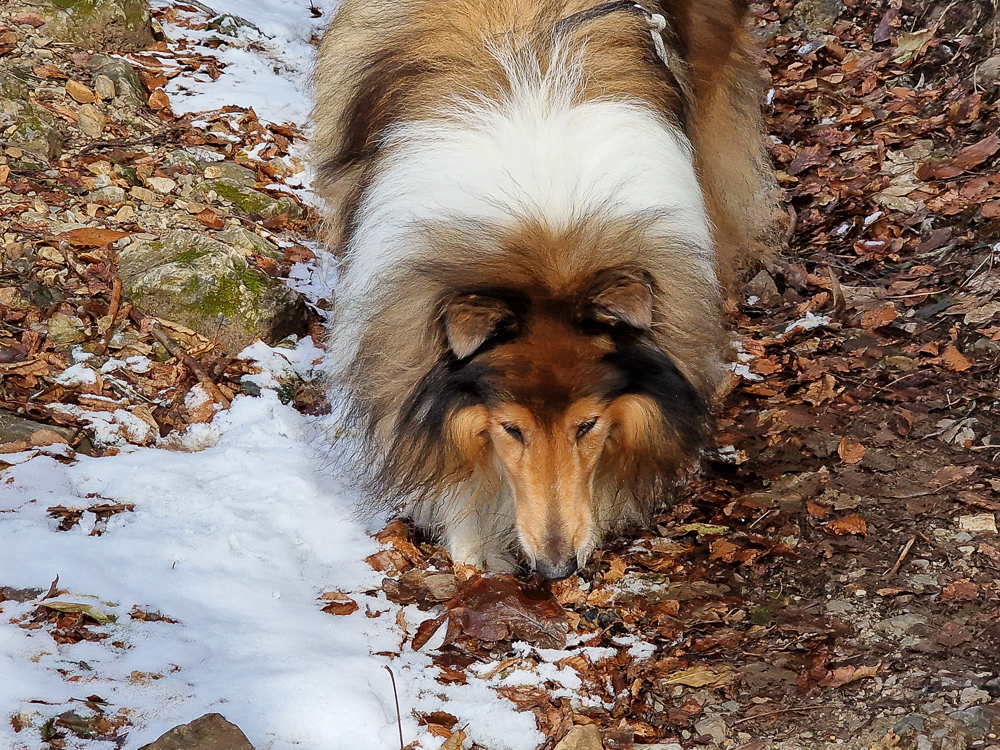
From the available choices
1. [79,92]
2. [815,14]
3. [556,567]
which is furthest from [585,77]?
[815,14]

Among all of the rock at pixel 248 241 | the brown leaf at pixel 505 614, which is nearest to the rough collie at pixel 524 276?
the brown leaf at pixel 505 614

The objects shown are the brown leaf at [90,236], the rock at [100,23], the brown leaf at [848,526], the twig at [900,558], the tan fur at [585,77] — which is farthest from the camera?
the rock at [100,23]

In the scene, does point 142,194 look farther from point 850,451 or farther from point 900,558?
point 900,558

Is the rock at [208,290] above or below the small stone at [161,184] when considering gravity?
below

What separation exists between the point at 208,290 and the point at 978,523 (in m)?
3.36

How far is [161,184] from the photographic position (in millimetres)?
5258

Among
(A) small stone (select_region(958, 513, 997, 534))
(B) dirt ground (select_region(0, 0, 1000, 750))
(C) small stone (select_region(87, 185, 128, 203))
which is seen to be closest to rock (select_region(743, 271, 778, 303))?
(B) dirt ground (select_region(0, 0, 1000, 750))

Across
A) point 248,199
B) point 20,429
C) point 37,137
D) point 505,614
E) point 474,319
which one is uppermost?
point 474,319

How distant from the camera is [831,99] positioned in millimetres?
6383

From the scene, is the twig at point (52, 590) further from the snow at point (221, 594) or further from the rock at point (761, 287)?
the rock at point (761, 287)

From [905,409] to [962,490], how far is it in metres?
0.57

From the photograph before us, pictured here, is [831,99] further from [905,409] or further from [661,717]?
[661,717]

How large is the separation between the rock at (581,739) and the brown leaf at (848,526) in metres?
1.25

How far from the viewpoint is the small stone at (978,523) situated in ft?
10.3
